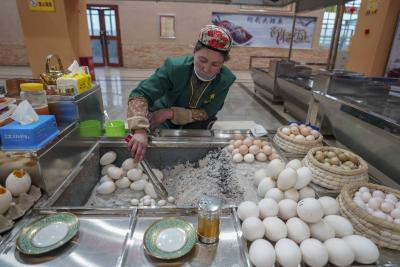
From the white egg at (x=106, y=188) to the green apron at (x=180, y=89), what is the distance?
0.54 metres

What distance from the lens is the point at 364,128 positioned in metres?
1.52

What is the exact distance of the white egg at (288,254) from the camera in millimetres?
665

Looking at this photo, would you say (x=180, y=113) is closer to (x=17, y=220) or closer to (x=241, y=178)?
(x=241, y=178)

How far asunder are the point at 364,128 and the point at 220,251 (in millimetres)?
1291

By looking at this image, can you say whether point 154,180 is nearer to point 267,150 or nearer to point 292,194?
point 267,150

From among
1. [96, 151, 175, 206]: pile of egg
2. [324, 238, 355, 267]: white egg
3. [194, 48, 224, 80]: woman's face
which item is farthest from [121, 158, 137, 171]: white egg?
[324, 238, 355, 267]: white egg

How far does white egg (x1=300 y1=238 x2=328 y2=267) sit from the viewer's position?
67 centimetres

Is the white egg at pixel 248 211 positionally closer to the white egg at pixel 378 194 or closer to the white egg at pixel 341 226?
the white egg at pixel 341 226

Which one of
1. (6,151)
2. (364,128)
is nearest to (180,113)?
(6,151)

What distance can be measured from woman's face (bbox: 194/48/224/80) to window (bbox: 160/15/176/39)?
866cm

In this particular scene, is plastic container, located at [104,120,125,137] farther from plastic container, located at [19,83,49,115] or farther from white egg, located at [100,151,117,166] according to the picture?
plastic container, located at [19,83,49,115]

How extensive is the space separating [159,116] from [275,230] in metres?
1.10

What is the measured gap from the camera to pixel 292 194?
2.92 feet

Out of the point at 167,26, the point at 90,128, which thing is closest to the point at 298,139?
the point at 90,128
